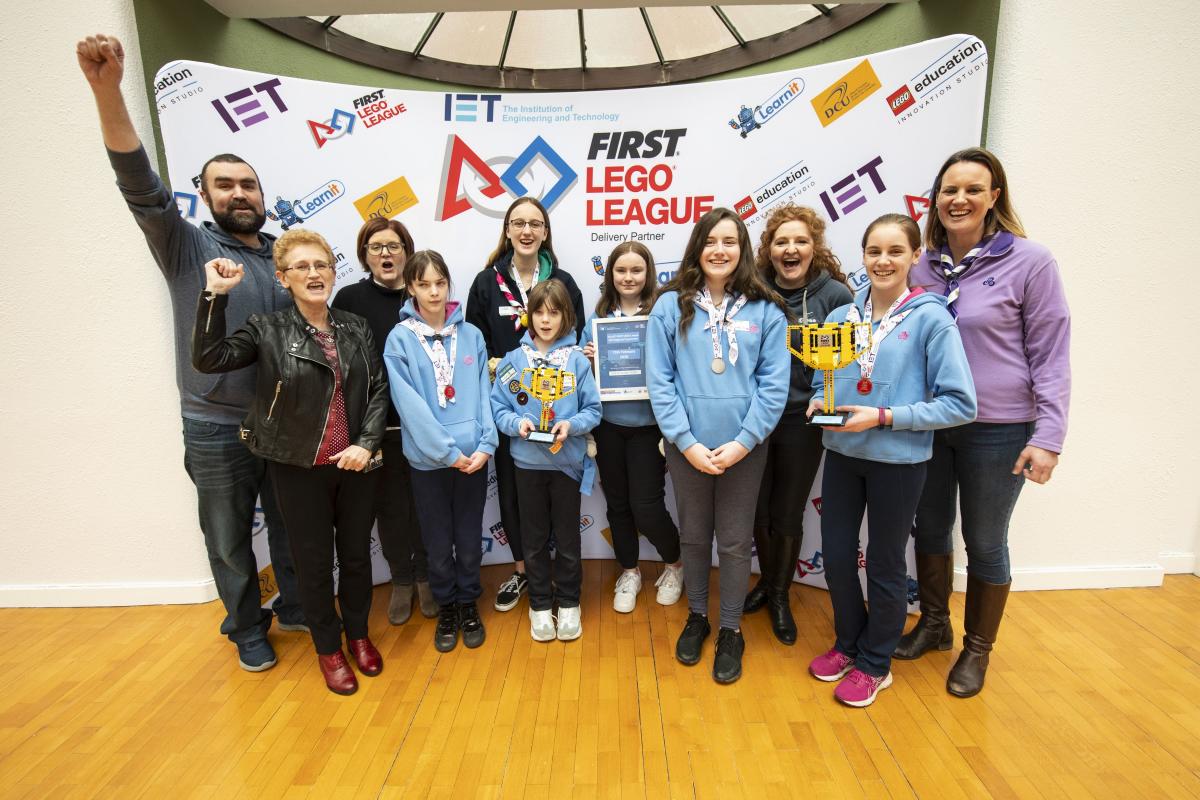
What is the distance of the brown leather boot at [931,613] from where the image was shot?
2.62 m

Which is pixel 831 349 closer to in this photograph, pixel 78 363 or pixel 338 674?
pixel 338 674

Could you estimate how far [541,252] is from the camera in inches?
119

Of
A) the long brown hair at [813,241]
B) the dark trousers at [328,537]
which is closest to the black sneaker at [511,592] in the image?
the dark trousers at [328,537]

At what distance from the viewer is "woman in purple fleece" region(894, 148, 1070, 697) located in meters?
2.13

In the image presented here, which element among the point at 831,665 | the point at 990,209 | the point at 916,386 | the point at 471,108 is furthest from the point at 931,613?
the point at 471,108

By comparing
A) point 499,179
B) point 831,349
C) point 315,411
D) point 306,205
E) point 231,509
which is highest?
point 499,179

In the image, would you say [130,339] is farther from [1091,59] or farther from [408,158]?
[1091,59]

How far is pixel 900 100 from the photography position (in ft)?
9.53

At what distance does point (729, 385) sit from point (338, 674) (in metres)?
2.17

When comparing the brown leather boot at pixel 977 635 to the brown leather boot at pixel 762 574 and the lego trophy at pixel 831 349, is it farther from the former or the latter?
the lego trophy at pixel 831 349

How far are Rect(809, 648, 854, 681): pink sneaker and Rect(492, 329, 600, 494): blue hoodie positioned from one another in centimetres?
132

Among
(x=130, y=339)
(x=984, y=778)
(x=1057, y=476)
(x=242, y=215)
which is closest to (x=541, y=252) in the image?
(x=242, y=215)

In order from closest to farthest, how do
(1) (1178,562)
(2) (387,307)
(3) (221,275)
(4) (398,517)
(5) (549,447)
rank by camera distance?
(3) (221,275)
(5) (549,447)
(2) (387,307)
(4) (398,517)
(1) (1178,562)

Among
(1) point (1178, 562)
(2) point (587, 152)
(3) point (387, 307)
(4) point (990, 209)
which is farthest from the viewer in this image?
(1) point (1178, 562)
